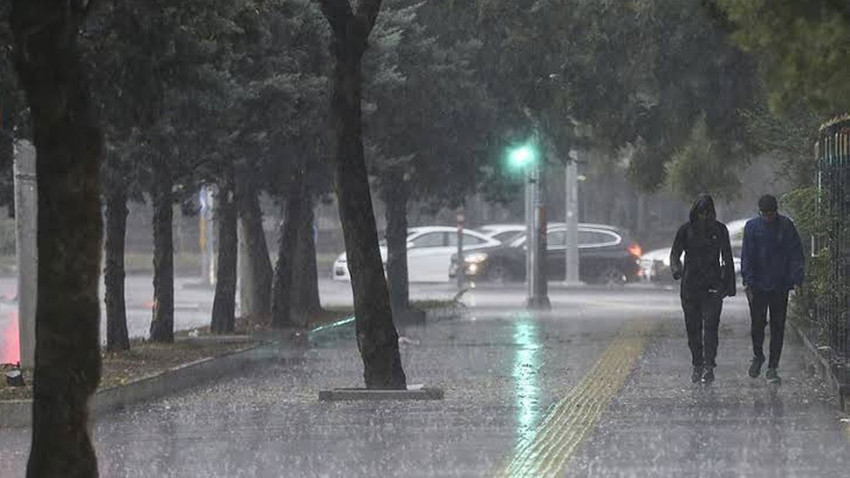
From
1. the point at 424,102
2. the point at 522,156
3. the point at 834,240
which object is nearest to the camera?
the point at 834,240

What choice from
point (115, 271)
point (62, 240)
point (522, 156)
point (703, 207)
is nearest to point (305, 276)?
point (522, 156)

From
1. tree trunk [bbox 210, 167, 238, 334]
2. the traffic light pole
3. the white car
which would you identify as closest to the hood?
tree trunk [bbox 210, 167, 238, 334]

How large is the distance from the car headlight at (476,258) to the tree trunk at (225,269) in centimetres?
2660

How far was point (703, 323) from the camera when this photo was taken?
64.0 feet

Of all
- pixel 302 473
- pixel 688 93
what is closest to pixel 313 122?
pixel 688 93

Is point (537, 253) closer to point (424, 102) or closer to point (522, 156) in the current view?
point (522, 156)

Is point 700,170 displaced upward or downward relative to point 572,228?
upward

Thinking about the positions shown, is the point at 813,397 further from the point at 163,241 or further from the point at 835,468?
the point at 163,241

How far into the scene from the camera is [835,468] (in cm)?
1235

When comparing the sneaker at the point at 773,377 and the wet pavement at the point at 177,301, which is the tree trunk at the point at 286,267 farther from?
the sneaker at the point at 773,377

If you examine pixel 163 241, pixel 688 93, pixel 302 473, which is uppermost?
pixel 688 93

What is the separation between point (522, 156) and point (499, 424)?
20813 mm

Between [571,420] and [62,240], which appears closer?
[62,240]

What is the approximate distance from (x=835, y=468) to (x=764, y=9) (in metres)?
3.34
